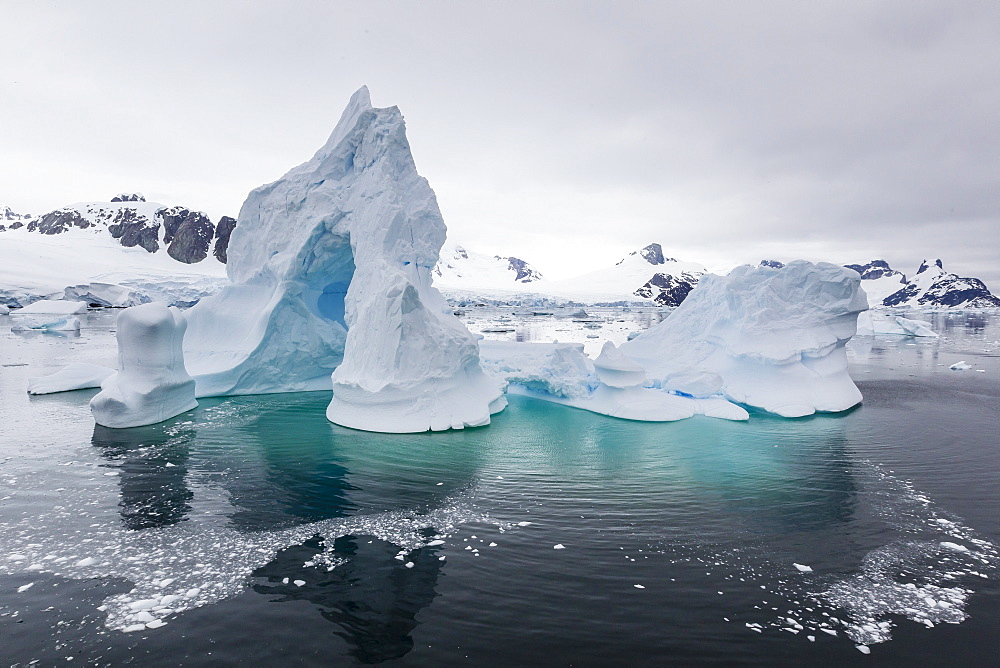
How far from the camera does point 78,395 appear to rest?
14.6m

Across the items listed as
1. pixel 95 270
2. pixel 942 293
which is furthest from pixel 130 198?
pixel 942 293

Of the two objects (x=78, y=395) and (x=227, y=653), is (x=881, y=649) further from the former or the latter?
(x=78, y=395)

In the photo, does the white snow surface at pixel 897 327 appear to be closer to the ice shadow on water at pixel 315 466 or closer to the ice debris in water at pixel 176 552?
the ice shadow on water at pixel 315 466

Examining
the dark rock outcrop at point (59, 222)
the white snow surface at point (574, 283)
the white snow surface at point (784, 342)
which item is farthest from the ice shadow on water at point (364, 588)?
the dark rock outcrop at point (59, 222)

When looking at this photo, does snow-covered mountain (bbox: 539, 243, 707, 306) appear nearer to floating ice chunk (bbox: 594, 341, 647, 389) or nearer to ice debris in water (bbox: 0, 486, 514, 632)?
floating ice chunk (bbox: 594, 341, 647, 389)

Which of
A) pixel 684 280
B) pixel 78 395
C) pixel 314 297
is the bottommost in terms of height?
pixel 78 395

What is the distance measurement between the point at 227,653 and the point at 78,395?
1413cm

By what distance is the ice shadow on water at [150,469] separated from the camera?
6891 millimetres

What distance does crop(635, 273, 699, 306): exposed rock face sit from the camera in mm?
111894

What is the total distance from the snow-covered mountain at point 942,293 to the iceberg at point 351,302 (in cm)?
19223

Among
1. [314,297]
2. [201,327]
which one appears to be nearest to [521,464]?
[314,297]

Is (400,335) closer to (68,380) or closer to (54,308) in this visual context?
(68,380)

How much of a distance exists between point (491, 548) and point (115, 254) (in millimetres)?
97750

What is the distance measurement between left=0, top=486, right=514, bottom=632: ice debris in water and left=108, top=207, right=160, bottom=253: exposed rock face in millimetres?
98786
